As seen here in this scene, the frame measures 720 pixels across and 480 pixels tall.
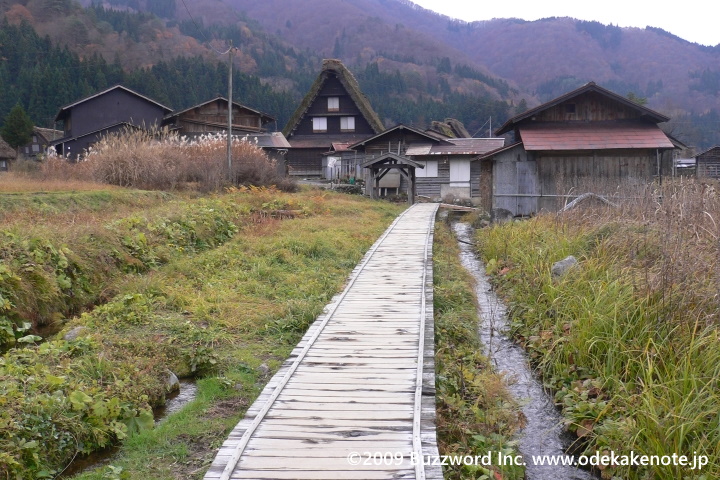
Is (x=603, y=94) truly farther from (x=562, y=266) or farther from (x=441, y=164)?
(x=562, y=266)

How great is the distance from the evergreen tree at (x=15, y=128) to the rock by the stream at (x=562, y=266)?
45.5 metres

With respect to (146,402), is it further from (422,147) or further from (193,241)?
(422,147)

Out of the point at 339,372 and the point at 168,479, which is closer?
the point at 168,479

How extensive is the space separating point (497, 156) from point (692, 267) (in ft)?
54.3

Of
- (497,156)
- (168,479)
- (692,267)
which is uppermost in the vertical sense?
(497,156)

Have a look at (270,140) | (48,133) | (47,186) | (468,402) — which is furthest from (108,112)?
(468,402)

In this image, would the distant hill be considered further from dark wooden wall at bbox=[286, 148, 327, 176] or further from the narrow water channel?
the narrow water channel

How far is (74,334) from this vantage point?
7773 mm

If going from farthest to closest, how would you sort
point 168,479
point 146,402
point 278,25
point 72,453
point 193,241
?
point 278,25, point 193,241, point 146,402, point 72,453, point 168,479

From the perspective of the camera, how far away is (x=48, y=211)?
43.5 ft

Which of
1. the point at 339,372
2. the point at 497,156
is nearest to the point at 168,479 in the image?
the point at 339,372

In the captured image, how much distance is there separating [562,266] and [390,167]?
1948 centimetres

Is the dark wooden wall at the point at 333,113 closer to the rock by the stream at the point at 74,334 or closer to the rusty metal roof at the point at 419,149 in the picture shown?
the rusty metal roof at the point at 419,149

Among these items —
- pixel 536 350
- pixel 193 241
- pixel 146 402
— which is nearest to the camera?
pixel 146 402
